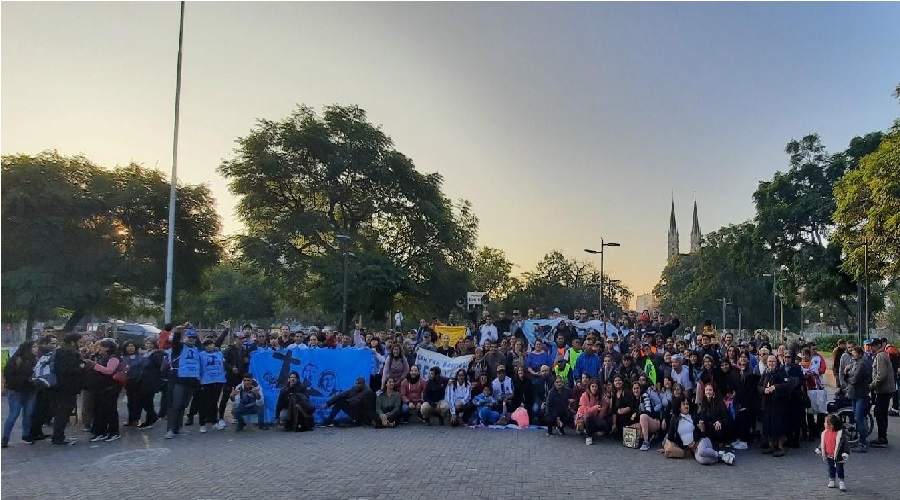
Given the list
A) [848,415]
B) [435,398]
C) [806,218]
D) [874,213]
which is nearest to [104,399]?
[435,398]

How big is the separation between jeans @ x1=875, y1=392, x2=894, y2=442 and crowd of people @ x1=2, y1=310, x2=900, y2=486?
2 cm

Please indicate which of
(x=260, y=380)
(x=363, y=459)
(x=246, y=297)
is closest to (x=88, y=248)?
(x=260, y=380)

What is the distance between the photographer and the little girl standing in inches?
337

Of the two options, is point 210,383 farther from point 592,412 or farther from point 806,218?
point 806,218

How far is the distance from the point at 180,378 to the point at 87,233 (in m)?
23.5

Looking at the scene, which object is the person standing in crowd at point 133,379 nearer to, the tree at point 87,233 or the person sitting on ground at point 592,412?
the person sitting on ground at point 592,412

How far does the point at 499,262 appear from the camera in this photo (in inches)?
2803

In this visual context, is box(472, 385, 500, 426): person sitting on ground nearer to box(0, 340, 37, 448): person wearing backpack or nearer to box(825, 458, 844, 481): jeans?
box(825, 458, 844, 481): jeans

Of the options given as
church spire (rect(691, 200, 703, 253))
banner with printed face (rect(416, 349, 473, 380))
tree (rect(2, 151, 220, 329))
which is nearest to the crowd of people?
banner with printed face (rect(416, 349, 473, 380))

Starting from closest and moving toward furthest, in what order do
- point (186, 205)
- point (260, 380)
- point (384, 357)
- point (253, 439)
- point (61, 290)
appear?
point (253, 439) < point (260, 380) < point (384, 357) < point (61, 290) < point (186, 205)

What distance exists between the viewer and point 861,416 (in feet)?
37.8

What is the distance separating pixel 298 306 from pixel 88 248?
15041 mm

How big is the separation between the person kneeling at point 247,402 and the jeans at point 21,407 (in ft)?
11.2

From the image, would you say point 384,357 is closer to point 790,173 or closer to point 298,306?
point 298,306
